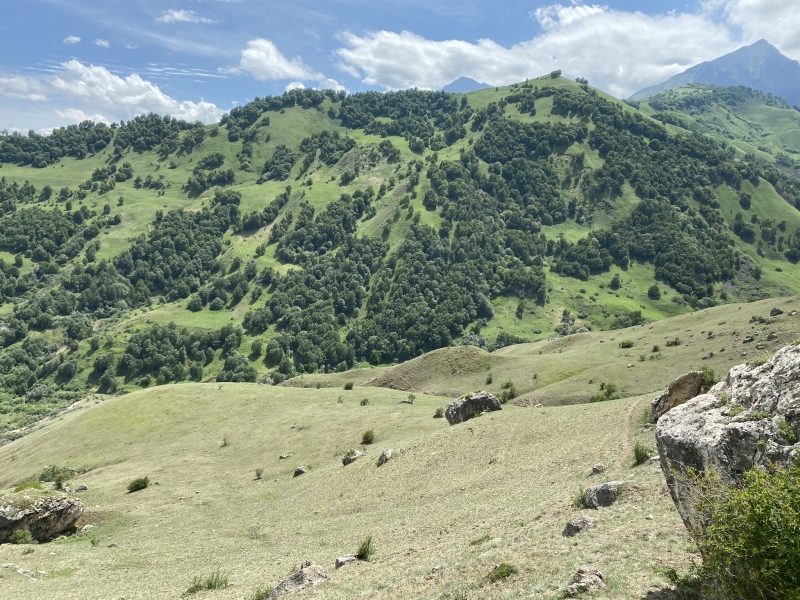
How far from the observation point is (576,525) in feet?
67.8

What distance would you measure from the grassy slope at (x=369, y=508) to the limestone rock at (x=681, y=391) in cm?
280

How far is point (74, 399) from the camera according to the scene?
190625 mm

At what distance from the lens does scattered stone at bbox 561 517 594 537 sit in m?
20.6

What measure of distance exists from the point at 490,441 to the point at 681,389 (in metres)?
17.2

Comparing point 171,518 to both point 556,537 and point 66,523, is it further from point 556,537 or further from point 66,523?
point 556,537

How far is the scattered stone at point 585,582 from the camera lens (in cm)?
1478

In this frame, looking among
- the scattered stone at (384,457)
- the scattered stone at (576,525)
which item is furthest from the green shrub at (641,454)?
the scattered stone at (384,457)

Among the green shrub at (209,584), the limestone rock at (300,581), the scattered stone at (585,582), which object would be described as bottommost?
the green shrub at (209,584)

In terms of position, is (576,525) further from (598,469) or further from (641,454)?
(598,469)

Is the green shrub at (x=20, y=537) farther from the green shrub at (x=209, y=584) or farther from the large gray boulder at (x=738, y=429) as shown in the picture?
the large gray boulder at (x=738, y=429)

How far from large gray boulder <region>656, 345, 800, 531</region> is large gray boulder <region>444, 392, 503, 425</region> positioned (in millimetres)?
39653

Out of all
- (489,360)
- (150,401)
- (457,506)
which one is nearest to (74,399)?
(150,401)

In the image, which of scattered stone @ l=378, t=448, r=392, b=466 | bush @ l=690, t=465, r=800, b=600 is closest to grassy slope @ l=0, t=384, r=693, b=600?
scattered stone @ l=378, t=448, r=392, b=466

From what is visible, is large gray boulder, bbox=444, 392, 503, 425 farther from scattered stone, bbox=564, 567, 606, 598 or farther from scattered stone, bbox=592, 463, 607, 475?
scattered stone, bbox=564, 567, 606, 598
